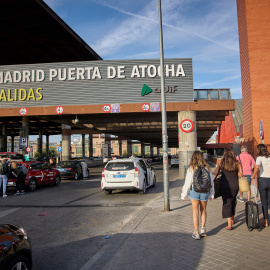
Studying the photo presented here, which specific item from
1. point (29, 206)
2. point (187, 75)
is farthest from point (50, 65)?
point (29, 206)

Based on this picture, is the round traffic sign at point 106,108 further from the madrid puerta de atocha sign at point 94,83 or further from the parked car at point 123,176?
the parked car at point 123,176

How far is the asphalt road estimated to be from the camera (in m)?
5.00

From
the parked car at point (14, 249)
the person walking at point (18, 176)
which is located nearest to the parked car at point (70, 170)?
the person walking at point (18, 176)

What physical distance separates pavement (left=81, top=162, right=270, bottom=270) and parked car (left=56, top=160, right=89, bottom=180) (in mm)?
14405

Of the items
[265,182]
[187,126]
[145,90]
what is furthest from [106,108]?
[265,182]

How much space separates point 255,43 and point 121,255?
16.5m

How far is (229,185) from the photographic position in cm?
Answer: 580

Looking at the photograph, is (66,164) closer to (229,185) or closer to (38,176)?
(38,176)

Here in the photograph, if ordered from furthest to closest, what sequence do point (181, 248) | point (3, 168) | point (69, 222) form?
point (3, 168) < point (69, 222) < point (181, 248)

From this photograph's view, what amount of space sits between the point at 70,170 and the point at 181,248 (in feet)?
54.7

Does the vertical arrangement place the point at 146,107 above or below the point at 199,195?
above

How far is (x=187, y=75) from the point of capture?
63.8ft

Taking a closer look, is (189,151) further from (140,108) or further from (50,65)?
(50,65)

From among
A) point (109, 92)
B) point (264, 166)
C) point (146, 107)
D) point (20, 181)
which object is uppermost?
point (109, 92)
